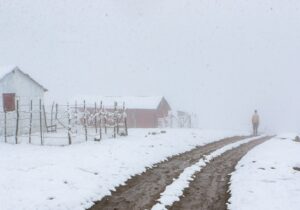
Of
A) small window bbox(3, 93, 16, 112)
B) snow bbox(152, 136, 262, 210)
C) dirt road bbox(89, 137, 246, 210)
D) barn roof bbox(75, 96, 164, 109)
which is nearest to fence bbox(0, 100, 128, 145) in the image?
small window bbox(3, 93, 16, 112)

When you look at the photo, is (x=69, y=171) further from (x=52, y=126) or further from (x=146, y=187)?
(x=52, y=126)

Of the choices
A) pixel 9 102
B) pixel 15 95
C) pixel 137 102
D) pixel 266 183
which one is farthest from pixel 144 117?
pixel 266 183

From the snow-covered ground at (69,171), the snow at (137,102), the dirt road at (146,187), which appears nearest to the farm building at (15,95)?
the snow-covered ground at (69,171)

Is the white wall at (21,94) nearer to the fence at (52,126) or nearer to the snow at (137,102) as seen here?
the fence at (52,126)

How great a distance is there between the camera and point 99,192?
41.4ft

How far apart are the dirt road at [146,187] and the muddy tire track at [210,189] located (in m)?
0.80

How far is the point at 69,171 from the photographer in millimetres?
14477

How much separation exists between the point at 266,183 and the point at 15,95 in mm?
23680

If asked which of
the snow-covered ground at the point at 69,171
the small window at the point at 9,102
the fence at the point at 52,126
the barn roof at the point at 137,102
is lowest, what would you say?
the snow-covered ground at the point at 69,171

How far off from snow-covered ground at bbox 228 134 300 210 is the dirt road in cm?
219

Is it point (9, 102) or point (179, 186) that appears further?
point (9, 102)

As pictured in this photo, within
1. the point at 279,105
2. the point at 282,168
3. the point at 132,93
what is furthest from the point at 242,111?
the point at 282,168

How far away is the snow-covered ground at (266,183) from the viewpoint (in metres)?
11.6

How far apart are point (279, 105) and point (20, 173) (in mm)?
162158
